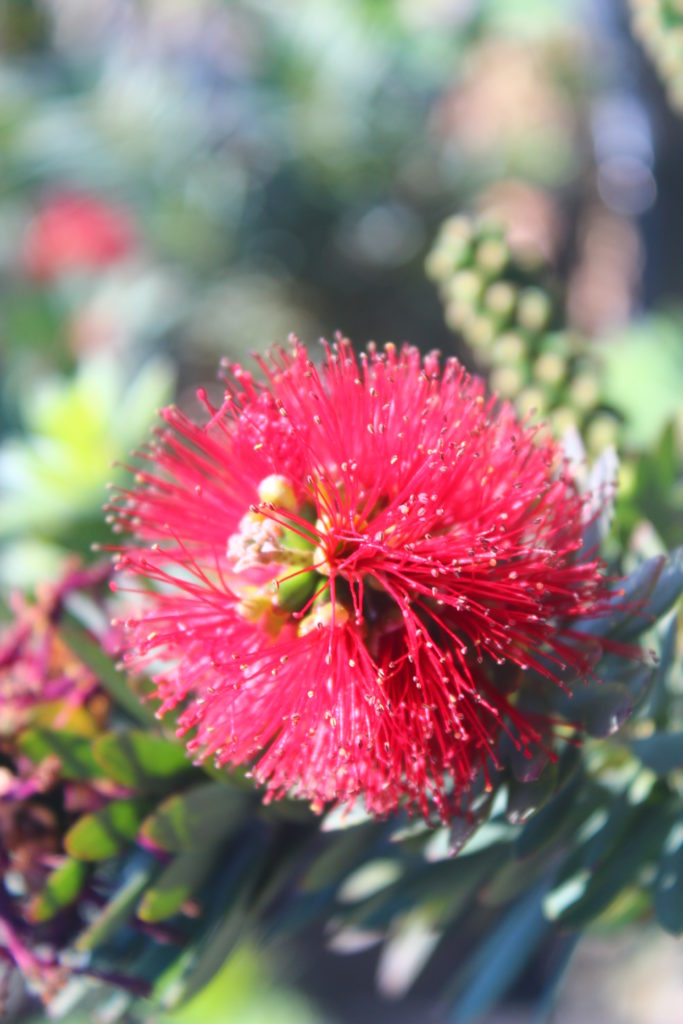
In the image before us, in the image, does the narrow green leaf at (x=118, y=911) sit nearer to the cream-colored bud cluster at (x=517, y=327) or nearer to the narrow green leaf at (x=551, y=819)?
the narrow green leaf at (x=551, y=819)

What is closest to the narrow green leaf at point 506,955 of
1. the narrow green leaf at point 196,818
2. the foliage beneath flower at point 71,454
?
the narrow green leaf at point 196,818

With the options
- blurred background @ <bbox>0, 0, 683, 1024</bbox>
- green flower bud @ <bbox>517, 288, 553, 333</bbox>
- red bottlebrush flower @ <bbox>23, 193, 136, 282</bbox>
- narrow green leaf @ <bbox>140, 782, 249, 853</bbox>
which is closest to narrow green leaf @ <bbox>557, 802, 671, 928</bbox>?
narrow green leaf @ <bbox>140, 782, 249, 853</bbox>

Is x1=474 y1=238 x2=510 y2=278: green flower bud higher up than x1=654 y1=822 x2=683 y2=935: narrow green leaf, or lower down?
higher up

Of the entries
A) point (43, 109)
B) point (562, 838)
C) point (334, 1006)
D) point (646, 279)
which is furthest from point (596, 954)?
point (43, 109)

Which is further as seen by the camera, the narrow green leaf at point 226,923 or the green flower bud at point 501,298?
the green flower bud at point 501,298

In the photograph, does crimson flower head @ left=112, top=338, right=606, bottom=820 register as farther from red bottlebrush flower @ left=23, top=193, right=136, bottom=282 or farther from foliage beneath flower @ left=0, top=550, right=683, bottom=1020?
red bottlebrush flower @ left=23, top=193, right=136, bottom=282

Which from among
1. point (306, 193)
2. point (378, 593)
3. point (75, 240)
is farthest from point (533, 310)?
point (75, 240)

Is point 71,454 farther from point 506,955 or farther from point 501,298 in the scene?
point 506,955
